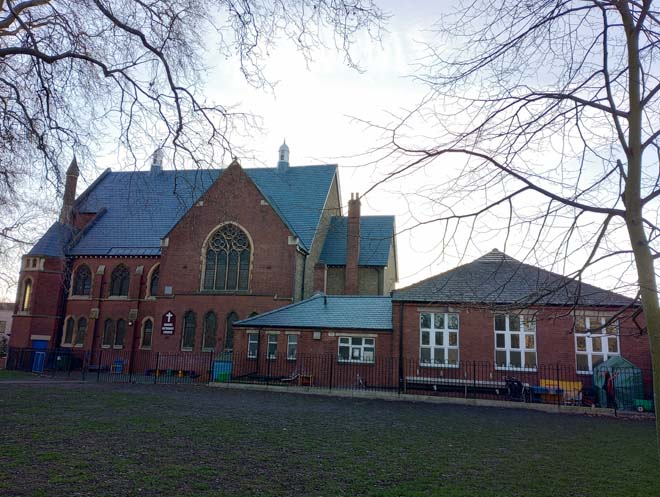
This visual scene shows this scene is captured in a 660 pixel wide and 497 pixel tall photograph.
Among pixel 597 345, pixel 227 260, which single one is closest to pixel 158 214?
pixel 227 260

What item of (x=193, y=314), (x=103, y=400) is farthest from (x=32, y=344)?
(x=103, y=400)

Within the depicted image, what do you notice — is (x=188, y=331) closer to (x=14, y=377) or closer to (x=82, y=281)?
(x=14, y=377)

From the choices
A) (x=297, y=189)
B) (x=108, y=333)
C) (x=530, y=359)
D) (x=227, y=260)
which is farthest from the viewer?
(x=297, y=189)

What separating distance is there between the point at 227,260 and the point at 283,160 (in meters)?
12.4

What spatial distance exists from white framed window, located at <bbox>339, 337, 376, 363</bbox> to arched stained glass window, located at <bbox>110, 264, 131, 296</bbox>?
1962 cm

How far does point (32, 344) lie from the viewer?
35.2 metres

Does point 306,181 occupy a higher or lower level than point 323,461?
higher

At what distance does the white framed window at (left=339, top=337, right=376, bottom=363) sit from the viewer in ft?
78.7

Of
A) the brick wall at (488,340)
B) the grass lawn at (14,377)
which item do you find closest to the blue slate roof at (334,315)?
the brick wall at (488,340)

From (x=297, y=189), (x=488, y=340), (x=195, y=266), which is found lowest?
(x=488, y=340)

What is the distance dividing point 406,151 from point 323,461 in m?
6.18

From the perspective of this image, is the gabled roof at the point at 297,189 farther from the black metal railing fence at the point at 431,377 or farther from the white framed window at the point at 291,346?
the black metal railing fence at the point at 431,377

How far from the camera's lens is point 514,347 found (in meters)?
22.1

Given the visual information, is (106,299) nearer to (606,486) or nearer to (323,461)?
(323,461)
